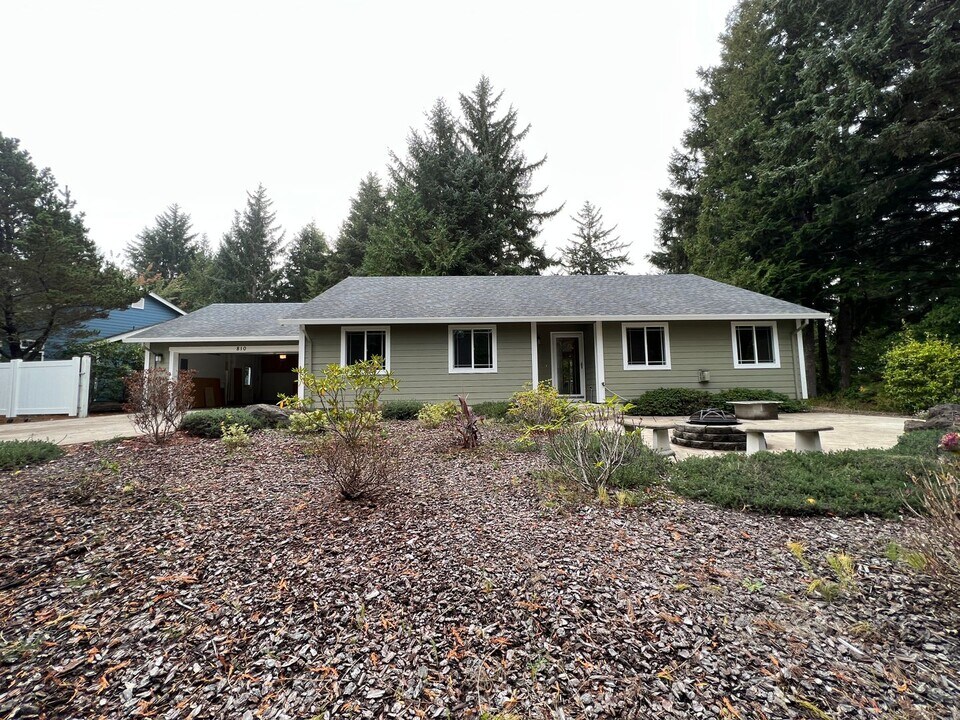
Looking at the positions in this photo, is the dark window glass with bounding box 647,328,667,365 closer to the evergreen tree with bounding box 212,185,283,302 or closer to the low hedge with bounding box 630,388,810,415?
the low hedge with bounding box 630,388,810,415

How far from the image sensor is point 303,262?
27.5 metres

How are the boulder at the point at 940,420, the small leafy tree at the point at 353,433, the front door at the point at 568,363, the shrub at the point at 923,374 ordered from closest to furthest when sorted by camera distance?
the small leafy tree at the point at 353,433, the boulder at the point at 940,420, the shrub at the point at 923,374, the front door at the point at 568,363

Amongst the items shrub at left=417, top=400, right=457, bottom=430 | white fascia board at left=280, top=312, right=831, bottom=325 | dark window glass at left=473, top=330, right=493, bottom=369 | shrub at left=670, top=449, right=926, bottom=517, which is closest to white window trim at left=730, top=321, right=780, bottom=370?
white fascia board at left=280, top=312, right=831, bottom=325

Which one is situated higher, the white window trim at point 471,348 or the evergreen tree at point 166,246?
the evergreen tree at point 166,246

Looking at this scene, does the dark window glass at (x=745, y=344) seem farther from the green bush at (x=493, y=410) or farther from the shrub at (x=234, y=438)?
the shrub at (x=234, y=438)

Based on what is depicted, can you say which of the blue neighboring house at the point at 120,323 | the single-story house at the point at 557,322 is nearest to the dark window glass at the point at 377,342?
the single-story house at the point at 557,322

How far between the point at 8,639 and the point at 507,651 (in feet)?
7.55

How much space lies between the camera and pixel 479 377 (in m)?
11.2

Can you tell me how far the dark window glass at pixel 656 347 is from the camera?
1145 cm

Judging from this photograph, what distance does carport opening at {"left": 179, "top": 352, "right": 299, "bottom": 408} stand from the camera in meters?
14.2

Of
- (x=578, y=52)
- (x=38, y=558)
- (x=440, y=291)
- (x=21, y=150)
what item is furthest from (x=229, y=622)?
(x=21, y=150)

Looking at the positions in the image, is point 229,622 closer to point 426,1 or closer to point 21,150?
point 426,1

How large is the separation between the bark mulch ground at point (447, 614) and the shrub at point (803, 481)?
0.18 metres

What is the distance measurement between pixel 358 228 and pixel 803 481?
26.1m
